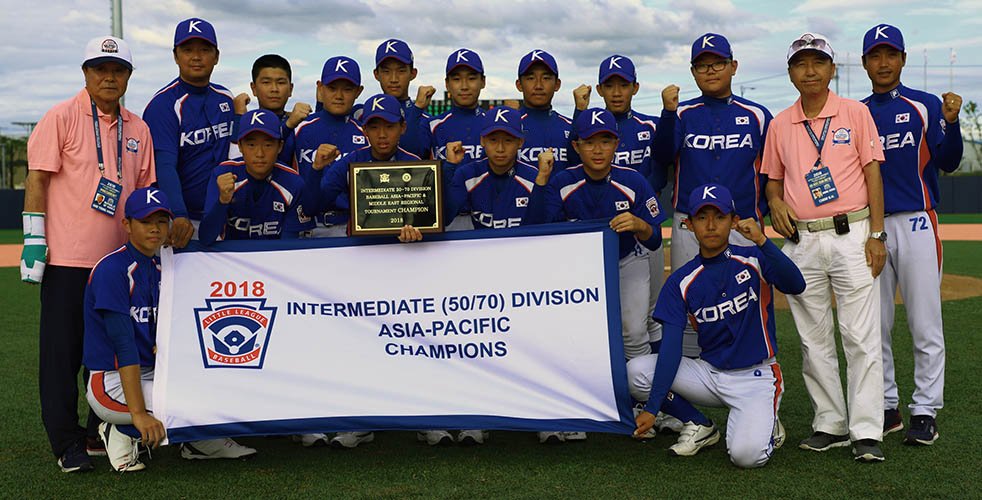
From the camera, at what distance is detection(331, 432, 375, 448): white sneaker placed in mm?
5381

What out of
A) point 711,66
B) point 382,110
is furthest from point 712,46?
point 382,110

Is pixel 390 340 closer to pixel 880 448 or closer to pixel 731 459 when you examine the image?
pixel 731 459

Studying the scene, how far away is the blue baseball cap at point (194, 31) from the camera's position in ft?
18.2

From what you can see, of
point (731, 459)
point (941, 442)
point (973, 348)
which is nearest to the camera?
point (731, 459)

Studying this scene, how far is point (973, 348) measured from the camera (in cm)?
823

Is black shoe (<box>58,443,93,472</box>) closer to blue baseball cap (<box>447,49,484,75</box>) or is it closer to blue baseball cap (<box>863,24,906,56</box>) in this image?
blue baseball cap (<box>447,49,484,75</box>)

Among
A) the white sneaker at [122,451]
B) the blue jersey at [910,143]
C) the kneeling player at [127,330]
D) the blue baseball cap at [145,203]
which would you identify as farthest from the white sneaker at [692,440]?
the blue baseball cap at [145,203]

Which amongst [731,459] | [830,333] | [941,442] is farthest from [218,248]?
[941,442]

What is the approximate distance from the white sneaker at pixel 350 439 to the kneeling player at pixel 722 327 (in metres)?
1.72

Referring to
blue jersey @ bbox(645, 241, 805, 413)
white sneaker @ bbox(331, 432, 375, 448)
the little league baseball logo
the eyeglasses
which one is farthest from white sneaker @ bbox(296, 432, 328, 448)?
the eyeglasses

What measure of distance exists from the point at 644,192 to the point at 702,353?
3.56 feet

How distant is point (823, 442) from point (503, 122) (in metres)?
2.76

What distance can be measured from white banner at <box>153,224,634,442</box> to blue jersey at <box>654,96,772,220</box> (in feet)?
3.66

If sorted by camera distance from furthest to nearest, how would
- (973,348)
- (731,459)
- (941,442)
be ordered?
(973,348), (941,442), (731,459)
